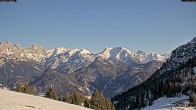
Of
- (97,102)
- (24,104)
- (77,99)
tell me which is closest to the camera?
(24,104)

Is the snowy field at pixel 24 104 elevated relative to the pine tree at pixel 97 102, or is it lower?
lower

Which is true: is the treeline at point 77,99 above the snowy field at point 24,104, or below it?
above

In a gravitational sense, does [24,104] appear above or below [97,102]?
below

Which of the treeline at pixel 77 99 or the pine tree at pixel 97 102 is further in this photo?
the pine tree at pixel 97 102

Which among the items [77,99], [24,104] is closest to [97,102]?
[77,99]

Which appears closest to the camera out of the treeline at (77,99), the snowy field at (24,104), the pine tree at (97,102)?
the snowy field at (24,104)

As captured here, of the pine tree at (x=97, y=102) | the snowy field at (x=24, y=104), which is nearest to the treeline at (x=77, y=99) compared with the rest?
the pine tree at (x=97, y=102)

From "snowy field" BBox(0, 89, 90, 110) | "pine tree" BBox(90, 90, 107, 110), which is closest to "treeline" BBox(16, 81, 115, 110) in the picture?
"pine tree" BBox(90, 90, 107, 110)

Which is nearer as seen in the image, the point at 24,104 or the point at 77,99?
the point at 24,104

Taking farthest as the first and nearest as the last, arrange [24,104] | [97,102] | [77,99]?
[97,102] < [77,99] < [24,104]

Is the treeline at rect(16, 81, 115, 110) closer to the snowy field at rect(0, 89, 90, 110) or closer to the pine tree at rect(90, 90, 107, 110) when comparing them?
the pine tree at rect(90, 90, 107, 110)

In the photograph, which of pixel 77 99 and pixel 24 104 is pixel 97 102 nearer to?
pixel 77 99

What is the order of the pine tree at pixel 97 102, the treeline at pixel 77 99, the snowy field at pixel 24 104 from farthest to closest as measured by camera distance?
the pine tree at pixel 97 102
the treeline at pixel 77 99
the snowy field at pixel 24 104

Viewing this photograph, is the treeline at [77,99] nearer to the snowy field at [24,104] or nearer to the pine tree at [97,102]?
the pine tree at [97,102]
